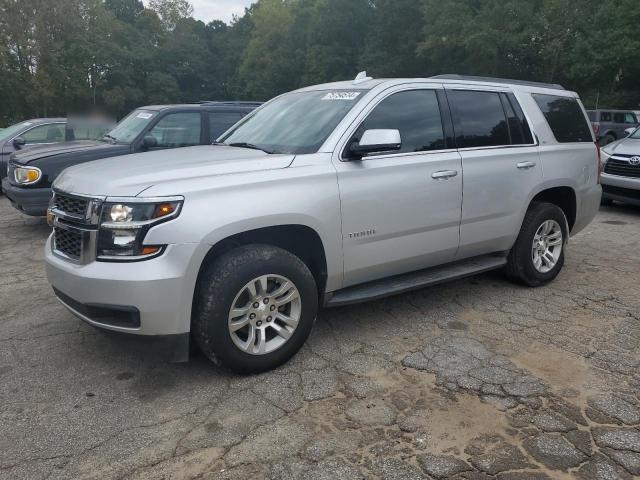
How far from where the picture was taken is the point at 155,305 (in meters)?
2.93

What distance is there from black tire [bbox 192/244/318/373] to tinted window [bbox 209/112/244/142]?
193 inches

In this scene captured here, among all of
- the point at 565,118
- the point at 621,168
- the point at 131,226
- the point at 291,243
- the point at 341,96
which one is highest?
the point at 341,96

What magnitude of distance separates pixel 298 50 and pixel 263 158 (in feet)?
176

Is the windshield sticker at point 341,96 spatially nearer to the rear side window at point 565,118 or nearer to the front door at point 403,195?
the front door at point 403,195

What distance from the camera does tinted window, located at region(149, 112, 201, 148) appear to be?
7457 millimetres

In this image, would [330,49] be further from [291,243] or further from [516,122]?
[291,243]

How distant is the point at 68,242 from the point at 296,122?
1.83 metres

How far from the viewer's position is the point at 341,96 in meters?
4.05

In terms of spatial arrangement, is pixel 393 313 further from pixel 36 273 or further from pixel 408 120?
pixel 36 273

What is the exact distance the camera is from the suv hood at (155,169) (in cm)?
307

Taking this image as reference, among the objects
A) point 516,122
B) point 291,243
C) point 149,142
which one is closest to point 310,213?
point 291,243

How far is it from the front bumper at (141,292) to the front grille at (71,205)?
344mm

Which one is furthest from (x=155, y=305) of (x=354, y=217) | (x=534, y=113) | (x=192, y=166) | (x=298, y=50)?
(x=298, y=50)

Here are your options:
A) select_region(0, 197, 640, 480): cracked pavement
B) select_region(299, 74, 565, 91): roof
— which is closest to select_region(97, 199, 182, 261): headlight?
select_region(0, 197, 640, 480): cracked pavement
